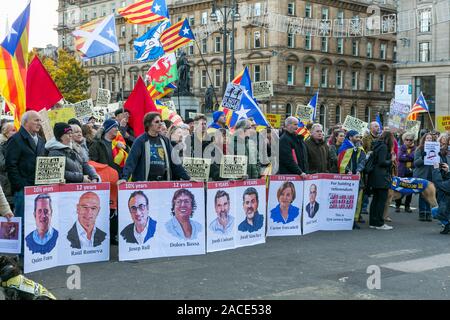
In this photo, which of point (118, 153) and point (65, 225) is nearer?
point (65, 225)

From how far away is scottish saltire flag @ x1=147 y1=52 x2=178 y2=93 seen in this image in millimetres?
18188

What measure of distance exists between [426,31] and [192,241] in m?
56.5

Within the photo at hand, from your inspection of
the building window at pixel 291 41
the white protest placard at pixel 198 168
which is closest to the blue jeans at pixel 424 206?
the white protest placard at pixel 198 168

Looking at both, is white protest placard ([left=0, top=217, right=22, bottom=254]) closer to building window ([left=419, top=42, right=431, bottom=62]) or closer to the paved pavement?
the paved pavement

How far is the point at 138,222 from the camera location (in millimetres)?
8688

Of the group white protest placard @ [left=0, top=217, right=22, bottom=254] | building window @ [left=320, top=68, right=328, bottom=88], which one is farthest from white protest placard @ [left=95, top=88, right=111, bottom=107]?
building window @ [left=320, top=68, right=328, bottom=88]

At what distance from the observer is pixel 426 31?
199 feet

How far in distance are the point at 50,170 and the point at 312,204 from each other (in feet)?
16.2

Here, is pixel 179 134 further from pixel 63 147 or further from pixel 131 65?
pixel 131 65

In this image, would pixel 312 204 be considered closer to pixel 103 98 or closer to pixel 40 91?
pixel 40 91

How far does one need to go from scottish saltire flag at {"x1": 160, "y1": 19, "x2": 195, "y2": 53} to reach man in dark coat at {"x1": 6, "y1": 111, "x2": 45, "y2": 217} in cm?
1052

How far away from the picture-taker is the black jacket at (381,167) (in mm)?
12043

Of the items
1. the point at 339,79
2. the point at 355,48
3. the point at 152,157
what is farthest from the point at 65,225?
the point at 355,48

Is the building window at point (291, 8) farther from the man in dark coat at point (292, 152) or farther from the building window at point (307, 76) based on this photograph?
the man in dark coat at point (292, 152)
